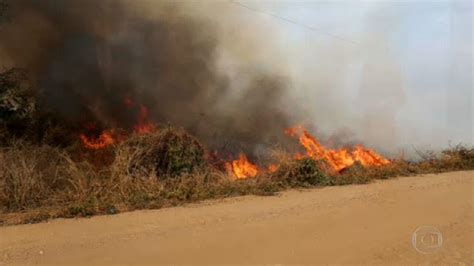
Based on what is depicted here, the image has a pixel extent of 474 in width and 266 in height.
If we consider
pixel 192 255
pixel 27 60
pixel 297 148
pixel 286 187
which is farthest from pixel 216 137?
pixel 192 255

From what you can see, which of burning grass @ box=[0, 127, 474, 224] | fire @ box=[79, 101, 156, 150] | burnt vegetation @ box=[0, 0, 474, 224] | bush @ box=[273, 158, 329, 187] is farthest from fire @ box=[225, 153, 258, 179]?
bush @ box=[273, 158, 329, 187]

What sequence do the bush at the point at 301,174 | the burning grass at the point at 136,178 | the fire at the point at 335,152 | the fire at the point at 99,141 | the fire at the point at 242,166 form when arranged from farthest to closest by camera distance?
the fire at the point at 335,152 → the fire at the point at 99,141 → the fire at the point at 242,166 → the bush at the point at 301,174 → the burning grass at the point at 136,178

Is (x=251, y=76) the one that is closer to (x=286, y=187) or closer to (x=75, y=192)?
(x=286, y=187)

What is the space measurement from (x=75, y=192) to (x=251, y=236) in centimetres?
337

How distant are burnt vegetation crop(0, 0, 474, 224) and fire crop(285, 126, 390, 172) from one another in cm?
92

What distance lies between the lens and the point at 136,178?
8.52m

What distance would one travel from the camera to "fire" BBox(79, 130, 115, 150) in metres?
14.2

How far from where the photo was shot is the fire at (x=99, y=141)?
14.2 m

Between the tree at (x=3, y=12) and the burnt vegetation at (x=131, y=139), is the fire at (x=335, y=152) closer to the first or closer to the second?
the burnt vegetation at (x=131, y=139)

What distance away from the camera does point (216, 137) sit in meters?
17.4

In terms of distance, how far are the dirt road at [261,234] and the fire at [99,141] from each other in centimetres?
701

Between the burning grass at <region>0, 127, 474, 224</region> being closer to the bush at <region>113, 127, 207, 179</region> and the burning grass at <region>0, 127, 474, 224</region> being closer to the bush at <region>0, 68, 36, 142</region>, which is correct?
the bush at <region>113, 127, 207, 179</region>

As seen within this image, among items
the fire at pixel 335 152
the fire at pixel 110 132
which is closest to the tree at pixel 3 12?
the fire at pixel 110 132

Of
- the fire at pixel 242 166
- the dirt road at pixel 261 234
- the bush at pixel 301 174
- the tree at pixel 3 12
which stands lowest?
the fire at pixel 242 166
